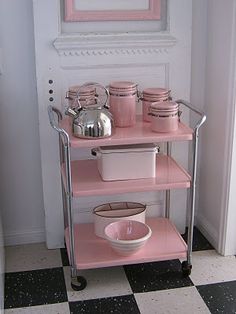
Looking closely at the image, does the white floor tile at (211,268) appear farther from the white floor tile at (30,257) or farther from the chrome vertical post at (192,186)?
the white floor tile at (30,257)

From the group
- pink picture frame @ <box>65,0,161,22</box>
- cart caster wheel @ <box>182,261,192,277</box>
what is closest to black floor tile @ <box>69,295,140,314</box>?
cart caster wheel @ <box>182,261,192,277</box>

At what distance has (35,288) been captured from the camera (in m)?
2.09

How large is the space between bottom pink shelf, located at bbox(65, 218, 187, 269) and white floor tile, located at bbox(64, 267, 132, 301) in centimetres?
11

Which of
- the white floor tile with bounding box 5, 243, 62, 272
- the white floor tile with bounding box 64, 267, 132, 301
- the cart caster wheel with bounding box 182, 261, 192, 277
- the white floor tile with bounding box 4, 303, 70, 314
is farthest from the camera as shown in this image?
the white floor tile with bounding box 5, 243, 62, 272

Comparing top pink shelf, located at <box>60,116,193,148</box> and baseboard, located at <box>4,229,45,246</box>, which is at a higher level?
top pink shelf, located at <box>60,116,193,148</box>

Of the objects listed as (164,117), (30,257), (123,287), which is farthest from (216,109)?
(30,257)

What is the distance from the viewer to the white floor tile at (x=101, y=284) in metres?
2.05

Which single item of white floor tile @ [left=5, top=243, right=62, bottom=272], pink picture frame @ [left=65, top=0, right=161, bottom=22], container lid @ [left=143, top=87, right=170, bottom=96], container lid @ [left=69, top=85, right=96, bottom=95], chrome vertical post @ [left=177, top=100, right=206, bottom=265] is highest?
pink picture frame @ [left=65, top=0, right=161, bottom=22]

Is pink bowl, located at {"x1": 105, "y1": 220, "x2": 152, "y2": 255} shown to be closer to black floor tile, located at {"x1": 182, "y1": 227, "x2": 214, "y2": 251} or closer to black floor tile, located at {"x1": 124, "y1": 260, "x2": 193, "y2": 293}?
black floor tile, located at {"x1": 124, "y1": 260, "x2": 193, "y2": 293}

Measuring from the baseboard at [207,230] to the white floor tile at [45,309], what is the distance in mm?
813

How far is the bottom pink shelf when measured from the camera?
206 cm

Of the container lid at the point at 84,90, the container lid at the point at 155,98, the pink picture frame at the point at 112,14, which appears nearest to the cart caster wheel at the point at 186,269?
the container lid at the point at 155,98

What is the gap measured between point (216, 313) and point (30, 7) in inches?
59.1

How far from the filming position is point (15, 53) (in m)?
2.18
